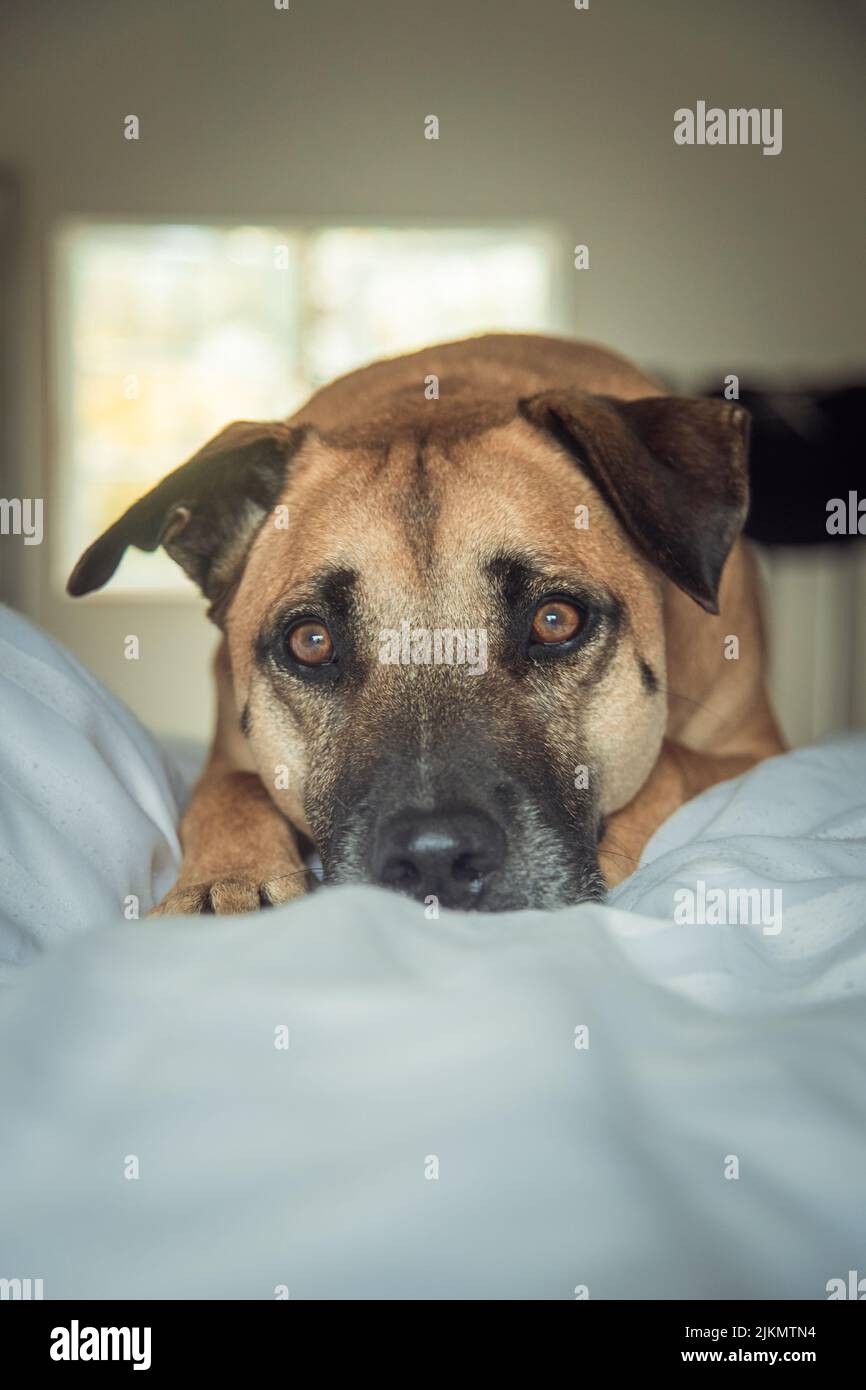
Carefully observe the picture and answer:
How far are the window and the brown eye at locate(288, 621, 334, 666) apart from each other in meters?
6.81

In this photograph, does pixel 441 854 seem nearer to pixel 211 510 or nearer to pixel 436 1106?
pixel 436 1106

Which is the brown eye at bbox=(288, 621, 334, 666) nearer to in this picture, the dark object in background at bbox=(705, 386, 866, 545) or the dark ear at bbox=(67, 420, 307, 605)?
the dark ear at bbox=(67, 420, 307, 605)

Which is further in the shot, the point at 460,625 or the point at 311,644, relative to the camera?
the point at 311,644

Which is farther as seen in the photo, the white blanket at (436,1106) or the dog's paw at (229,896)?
the dog's paw at (229,896)

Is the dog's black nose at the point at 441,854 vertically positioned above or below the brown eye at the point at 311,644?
below

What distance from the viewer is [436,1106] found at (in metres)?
0.92

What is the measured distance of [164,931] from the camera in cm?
111

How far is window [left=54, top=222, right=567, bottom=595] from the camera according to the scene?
848 centimetres

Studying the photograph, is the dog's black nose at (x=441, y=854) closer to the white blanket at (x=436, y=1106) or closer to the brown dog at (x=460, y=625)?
the brown dog at (x=460, y=625)

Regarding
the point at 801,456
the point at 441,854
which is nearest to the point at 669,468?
the point at 441,854

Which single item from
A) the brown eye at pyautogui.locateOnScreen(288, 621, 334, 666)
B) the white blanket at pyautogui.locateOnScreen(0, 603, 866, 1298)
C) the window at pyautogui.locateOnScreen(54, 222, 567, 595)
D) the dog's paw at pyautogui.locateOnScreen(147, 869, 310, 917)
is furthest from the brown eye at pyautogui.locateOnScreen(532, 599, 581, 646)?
the window at pyautogui.locateOnScreen(54, 222, 567, 595)

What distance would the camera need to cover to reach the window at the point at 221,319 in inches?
334

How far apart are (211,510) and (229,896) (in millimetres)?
858

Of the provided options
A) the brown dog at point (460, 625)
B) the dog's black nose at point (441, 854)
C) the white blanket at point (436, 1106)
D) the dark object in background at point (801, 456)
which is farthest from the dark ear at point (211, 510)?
the dark object in background at point (801, 456)
